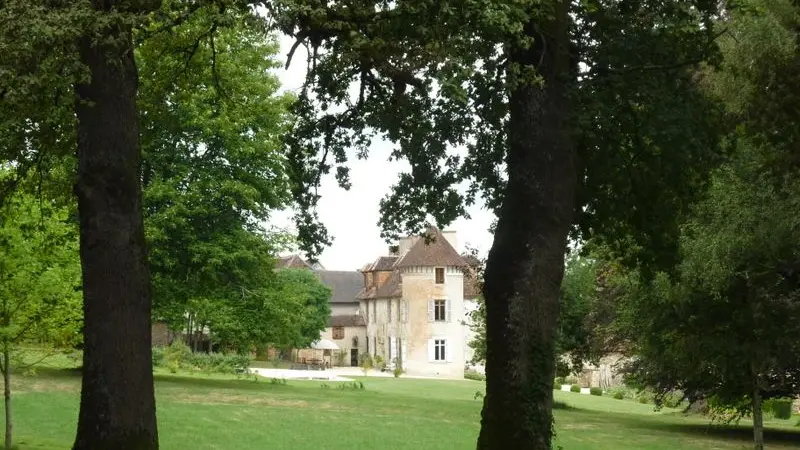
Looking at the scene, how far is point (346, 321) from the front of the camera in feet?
306

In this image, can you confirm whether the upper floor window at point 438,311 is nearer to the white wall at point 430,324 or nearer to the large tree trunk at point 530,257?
the white wall at point 430,324

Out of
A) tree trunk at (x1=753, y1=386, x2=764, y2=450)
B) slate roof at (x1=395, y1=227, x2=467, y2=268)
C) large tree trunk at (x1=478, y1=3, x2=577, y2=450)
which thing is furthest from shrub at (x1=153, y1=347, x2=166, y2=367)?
large tree trunk at (x1=478, y1=3, x2=577, y2=450)

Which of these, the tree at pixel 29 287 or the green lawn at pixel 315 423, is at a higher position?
the tree at pixel 29 287

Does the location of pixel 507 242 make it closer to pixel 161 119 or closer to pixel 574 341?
pixel 161 119

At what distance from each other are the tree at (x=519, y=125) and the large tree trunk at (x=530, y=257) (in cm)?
2

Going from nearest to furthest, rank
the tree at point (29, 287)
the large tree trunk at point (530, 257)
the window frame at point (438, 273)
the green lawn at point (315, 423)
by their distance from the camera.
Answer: the large tree trunk at point (530, 257) → the tree at point (29, 287) → the green lawn at point (315, 423) → the window frame at point (438, 273)

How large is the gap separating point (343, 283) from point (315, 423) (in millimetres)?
72012

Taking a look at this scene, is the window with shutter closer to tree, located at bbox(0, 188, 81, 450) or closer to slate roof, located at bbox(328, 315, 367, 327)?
slate roof, located at bbox(328, 315, 367, 327)

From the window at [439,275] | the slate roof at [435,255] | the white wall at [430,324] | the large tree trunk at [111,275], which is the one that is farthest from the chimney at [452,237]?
the large tree trunk at [111,275]

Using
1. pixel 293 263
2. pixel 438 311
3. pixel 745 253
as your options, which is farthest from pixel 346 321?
A: pixel 745 253

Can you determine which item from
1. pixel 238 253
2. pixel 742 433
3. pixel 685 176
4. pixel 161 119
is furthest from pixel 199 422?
pixel 742 433

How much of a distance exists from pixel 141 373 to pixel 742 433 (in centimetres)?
2882

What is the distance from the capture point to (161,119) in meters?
19.8

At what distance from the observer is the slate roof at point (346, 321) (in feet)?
301
